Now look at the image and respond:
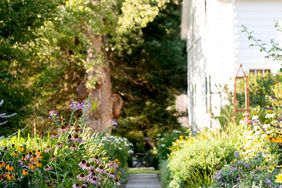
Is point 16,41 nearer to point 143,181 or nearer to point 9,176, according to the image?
point 143,181

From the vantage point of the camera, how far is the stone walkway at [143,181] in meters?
17.4

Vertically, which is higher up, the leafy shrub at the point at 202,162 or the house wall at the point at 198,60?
the house wall at the point at 198,60

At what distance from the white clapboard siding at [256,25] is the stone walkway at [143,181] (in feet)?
13.0

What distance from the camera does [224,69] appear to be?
56.0 feet

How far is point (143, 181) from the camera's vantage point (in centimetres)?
1928

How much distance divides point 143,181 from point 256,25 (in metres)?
5.53

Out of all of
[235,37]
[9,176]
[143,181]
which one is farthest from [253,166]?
[143,181]

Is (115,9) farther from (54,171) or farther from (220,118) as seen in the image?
(54,171)

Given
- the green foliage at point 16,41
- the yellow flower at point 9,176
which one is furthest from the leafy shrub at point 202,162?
the green foliage at point 16,41

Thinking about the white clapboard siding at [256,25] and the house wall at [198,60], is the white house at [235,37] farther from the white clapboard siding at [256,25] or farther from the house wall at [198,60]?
the house wall at [198,60]

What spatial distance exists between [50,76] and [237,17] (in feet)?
17.4

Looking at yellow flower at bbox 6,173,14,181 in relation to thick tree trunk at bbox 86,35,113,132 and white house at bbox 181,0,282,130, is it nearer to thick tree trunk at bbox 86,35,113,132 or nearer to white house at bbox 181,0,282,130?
white house at bbox 181,0,282,130

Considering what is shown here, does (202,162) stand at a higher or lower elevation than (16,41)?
lower

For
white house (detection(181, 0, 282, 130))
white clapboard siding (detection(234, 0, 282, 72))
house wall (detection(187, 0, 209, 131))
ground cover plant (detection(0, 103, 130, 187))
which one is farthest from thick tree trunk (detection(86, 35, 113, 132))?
ground cover plant (detection(0, 103, 130, 187))
